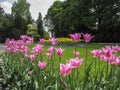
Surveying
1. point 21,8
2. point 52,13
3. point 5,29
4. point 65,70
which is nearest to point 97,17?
point 5,29

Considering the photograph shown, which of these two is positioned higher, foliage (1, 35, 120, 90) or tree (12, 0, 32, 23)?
tree (12, 0, 32, 23)

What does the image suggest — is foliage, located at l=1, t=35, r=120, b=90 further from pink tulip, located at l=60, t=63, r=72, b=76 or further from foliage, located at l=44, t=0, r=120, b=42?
foliage, located at l=44, t=0, r=120, b=42

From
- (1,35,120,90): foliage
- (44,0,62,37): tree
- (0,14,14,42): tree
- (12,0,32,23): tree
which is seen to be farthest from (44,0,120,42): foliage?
(12,0,32,23): tree

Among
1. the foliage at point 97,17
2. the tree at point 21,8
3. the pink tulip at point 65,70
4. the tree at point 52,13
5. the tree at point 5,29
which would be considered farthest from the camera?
the tree at point 21,8

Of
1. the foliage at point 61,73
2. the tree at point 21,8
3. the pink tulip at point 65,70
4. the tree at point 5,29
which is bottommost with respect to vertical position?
the tree at point 5,29

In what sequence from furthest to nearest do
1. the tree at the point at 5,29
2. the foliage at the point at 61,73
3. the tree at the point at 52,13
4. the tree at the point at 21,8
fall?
the tree at the point at 21,8
the tree at the point at 52,13
the tree at the point at 5,29
the foliage at the point at 61,73

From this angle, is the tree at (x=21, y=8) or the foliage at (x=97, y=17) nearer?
the foliage at (x=97, y=17)

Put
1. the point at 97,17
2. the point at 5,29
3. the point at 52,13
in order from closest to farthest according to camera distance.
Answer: the point at 97,17 < the point at 5,29 < the point at 52,13

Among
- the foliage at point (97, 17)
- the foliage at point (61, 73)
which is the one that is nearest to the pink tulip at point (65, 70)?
the foliage at point (61, 73)

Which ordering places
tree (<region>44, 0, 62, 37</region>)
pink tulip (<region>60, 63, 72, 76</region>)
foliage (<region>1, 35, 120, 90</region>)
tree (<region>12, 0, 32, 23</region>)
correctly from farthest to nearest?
1. tree (<region>12, 0, 32, 23</region>)
2. tree (<region>44, 0, 62, 37</region>)
3. foliage (<region>1, 35, 120, 90</region>)
4. pink tulip (<region>60, 63, 72, 76</region>)

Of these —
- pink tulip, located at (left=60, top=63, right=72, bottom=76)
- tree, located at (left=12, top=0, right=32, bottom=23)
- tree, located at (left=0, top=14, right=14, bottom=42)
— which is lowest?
tree, located at (left=0, top=14, right=14, bottom=42)

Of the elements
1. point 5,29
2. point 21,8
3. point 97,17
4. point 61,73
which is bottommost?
point 5,29

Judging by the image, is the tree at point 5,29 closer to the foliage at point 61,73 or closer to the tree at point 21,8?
the tree at point 21,8

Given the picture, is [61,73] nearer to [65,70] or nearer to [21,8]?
[65,70]
